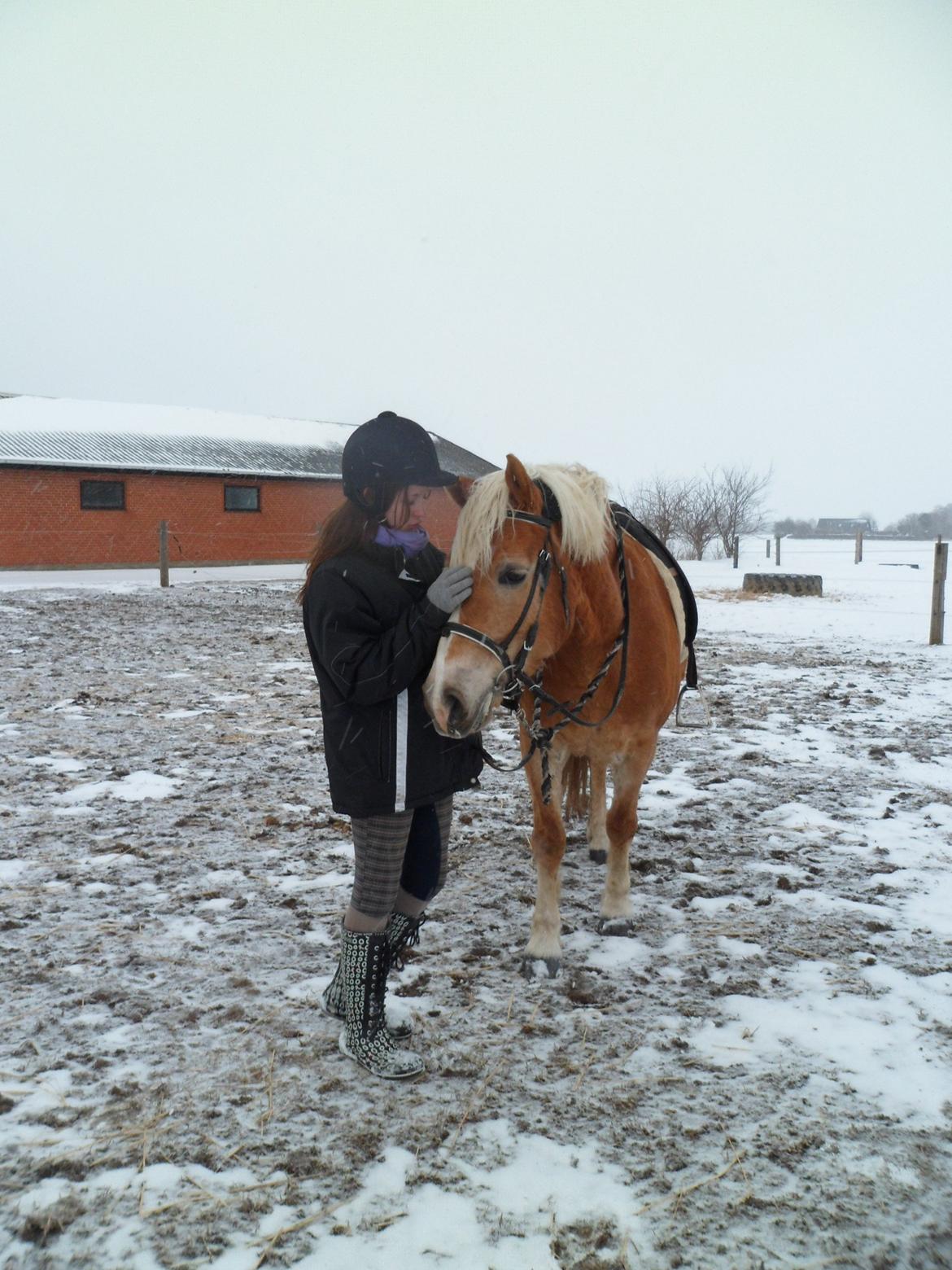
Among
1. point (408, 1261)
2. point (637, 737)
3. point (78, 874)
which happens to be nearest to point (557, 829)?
point (637, 737)

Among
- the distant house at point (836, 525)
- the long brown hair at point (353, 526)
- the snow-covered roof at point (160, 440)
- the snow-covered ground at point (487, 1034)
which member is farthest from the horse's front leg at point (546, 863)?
the distant house at point (836, 525)

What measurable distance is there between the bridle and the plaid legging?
28 centimetres

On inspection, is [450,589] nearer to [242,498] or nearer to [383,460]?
[383,460]

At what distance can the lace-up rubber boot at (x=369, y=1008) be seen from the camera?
241 cm

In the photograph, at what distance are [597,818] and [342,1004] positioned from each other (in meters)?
1.92

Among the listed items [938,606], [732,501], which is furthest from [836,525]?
[938,606]

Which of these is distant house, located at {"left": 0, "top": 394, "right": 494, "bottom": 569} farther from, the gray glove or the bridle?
the gray glove

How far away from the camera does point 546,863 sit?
125 inches

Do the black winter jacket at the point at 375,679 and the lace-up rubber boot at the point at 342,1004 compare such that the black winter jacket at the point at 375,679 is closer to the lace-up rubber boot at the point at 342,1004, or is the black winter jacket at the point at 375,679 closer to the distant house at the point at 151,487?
the lace-up rubber boot at the point at 342,1004

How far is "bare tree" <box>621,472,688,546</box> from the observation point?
30.9 m

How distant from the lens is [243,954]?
312 cm

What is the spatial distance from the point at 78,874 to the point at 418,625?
252 cm

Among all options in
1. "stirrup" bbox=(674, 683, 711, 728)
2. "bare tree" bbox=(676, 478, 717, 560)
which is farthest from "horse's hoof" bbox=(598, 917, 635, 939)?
"bare tree" bbox=(676, 478, 717, 560)

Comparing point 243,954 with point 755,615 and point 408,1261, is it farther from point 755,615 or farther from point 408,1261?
point 755,615
